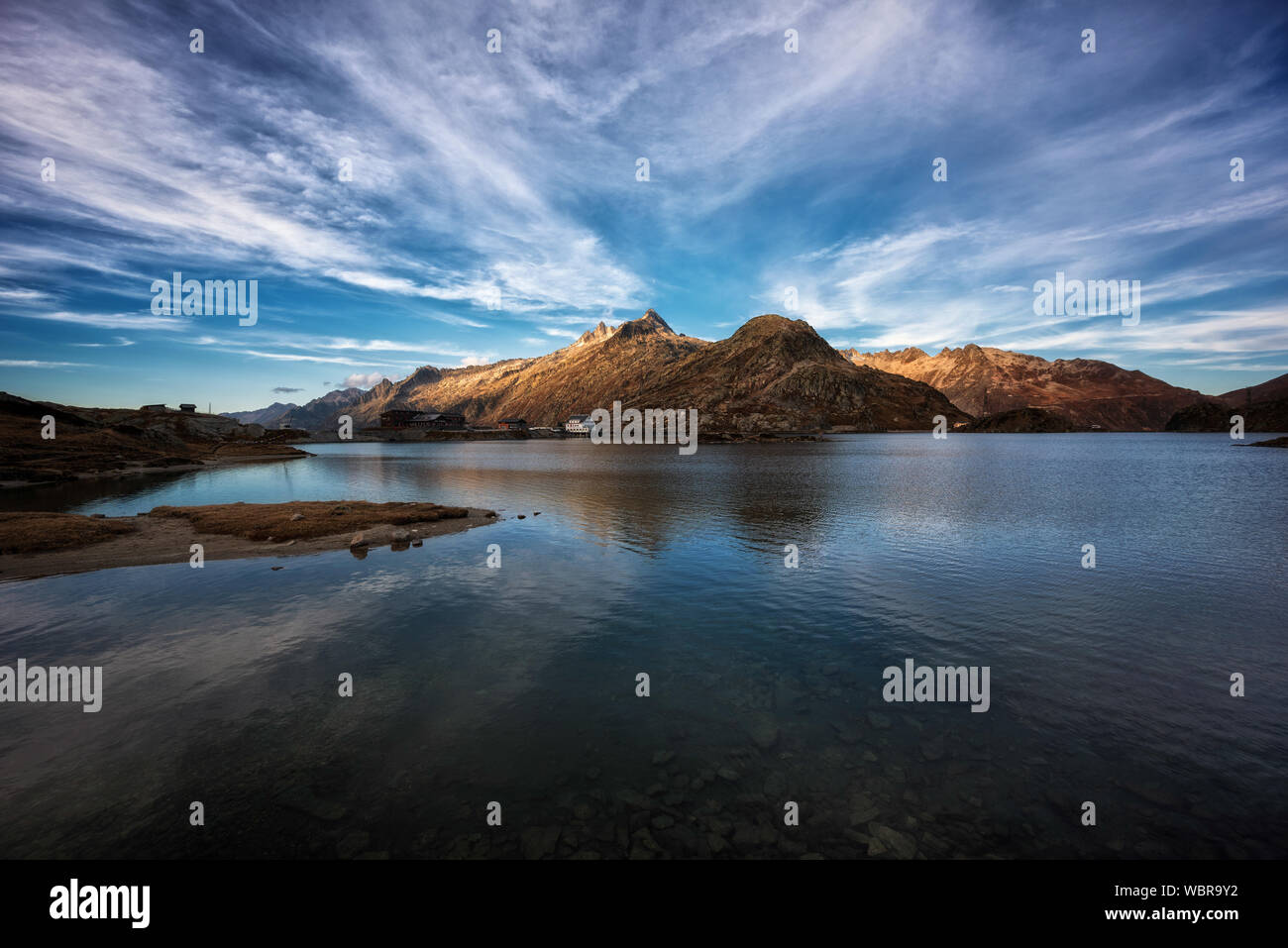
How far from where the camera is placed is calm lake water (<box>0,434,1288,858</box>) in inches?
466

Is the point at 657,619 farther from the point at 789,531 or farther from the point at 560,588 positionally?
the point at 789,531

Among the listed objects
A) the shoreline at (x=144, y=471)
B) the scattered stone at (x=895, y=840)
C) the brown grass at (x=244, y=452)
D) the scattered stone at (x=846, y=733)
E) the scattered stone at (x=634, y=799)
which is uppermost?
the brown grass at (x=244, y=452)

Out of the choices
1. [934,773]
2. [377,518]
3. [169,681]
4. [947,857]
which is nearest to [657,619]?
[934,773]

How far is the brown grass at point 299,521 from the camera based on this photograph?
4344 centimetres

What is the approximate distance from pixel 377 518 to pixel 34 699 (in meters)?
32.5

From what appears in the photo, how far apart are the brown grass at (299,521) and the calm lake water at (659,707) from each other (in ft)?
28.8

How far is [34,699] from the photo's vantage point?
1755 centimetres

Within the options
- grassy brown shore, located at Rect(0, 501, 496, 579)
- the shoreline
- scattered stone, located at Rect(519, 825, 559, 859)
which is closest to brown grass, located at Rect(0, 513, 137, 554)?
grassy brown shore, located at Rect(0, 501, 496, 579)

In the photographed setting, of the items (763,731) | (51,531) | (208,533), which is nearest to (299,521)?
(208,533)

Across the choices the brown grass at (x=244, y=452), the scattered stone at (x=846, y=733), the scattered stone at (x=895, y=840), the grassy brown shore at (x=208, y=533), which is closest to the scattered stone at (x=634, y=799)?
the scattered stone at (x=895, y=840)

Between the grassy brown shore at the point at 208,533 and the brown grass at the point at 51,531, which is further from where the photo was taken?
the brown grass at the point at 51,531

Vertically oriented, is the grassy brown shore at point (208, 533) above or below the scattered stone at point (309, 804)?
above

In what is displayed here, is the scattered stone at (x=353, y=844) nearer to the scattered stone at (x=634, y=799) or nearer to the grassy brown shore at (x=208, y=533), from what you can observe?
the scattered stone at (x=634, y=799)
